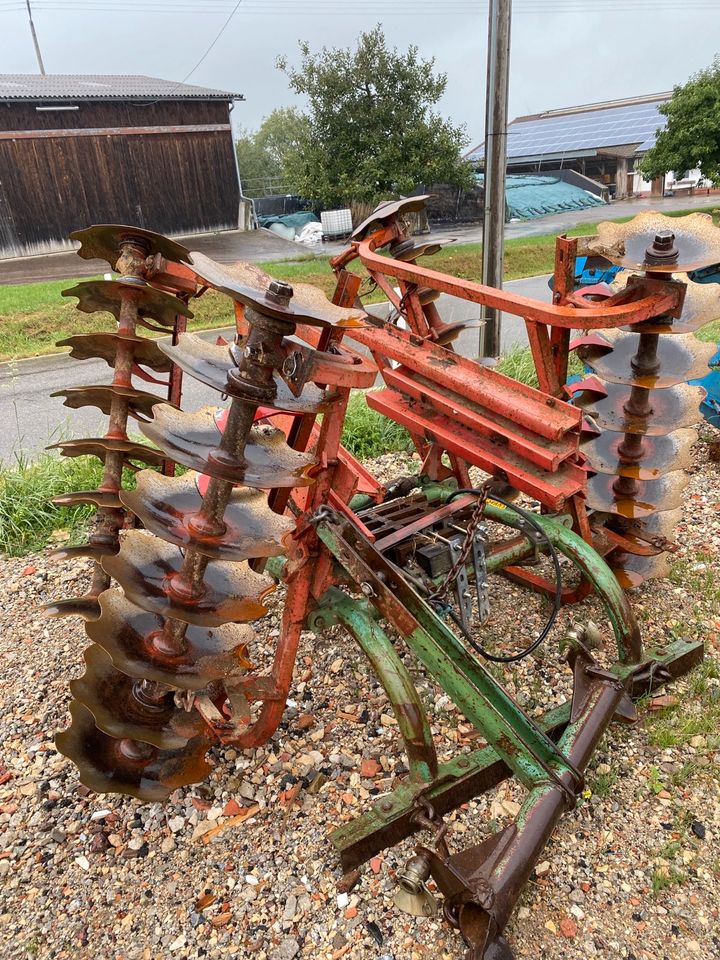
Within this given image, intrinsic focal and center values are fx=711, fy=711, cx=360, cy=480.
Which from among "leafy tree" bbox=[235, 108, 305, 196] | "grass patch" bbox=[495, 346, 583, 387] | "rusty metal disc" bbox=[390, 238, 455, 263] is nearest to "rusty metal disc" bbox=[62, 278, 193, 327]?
"rusty metal disc" bbox=[390, 238, 455, 263]

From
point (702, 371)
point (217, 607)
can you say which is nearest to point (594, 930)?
point (217, 607)

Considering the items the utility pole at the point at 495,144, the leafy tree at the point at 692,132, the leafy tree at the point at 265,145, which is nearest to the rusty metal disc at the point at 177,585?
the utility pole at the point at 495,144

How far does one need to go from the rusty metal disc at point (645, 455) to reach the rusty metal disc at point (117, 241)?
2.02 meters

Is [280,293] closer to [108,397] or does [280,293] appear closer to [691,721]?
[108,397]

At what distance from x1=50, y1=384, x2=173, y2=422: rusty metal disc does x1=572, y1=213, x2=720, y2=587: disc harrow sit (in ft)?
6.19

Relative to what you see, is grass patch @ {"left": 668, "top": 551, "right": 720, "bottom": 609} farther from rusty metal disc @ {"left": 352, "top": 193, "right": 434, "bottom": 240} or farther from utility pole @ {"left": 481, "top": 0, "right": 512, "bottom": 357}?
rusty metal disc @ {"left": 352, "top": 193, "right": 434, "bottom": 240}

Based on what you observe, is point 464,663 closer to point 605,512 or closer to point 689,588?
point 605,512

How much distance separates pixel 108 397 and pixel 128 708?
4.40 ft

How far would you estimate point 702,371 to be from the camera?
3.12m

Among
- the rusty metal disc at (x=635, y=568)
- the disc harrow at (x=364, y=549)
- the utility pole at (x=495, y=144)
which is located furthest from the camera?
the utility pole at (x=495, y=144)

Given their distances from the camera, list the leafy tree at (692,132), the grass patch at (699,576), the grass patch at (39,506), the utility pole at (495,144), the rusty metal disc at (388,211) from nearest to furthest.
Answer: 1. the rusty metal disc at (388,211)
2. the grass patch at (699,576)
3. the grass patch at (39,506)
4. the utility pole at (495,144)
5. the leafy tree at (692,132)

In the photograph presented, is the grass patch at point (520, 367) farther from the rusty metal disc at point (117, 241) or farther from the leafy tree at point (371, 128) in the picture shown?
the leafy tree at point (371, 128)

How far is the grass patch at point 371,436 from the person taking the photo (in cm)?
549

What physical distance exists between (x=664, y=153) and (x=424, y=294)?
69.9ft
